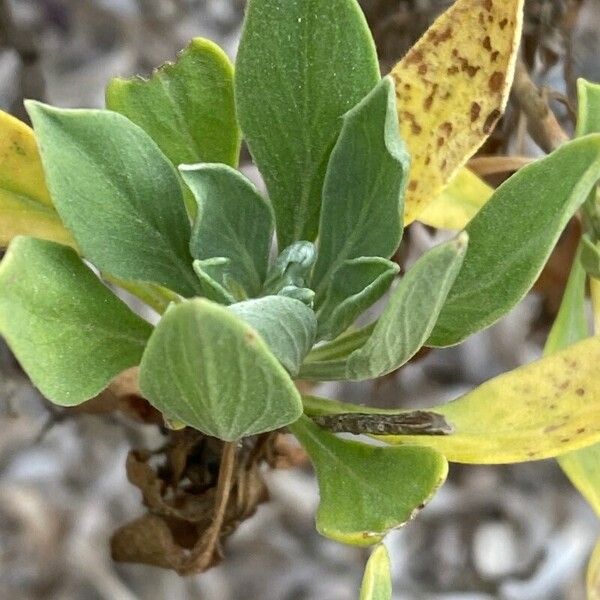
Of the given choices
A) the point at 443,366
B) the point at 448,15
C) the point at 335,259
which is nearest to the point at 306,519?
the point at 443,366

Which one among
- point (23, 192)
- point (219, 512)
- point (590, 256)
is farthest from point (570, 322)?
point (23, 192)

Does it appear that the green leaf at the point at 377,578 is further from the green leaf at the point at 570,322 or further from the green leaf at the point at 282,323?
the green leaf at the point at 570,322

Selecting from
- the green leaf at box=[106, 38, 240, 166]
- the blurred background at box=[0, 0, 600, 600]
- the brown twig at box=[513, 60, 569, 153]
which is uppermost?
the green leaf at box=[106, 38, 240, 166]

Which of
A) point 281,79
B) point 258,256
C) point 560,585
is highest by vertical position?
point 281,79

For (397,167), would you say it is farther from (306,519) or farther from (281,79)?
(306,519)

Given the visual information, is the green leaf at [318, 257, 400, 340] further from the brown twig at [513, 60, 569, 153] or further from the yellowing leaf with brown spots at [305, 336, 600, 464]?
the brown twig at [513, 60, 569, 153]

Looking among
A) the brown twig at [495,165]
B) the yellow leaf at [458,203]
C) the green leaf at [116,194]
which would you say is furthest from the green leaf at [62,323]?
the brown twig at [495,165]

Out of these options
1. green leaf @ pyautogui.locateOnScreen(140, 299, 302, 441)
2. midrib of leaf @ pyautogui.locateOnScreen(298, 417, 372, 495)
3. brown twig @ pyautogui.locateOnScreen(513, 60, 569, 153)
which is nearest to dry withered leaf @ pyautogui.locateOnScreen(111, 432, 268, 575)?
midrib of leaf @ pyautogui.locateOnScreen(298, 417, 372, 495)
